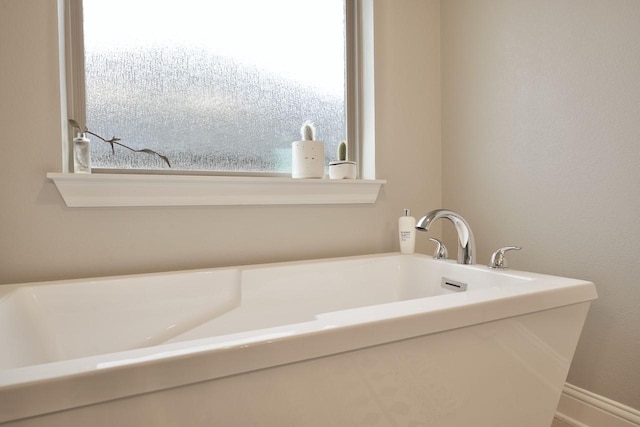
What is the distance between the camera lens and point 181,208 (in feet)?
4.64

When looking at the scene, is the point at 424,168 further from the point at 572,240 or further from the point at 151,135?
the point at 151,135

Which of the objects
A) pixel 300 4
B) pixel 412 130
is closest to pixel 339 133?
pixel 412 130

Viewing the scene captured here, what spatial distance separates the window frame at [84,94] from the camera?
4.46ft

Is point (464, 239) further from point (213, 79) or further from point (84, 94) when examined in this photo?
point (84, 94)

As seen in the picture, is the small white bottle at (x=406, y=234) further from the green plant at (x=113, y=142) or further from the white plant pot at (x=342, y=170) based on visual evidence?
the green plant at (x=113, y=142)

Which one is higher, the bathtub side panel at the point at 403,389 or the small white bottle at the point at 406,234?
the small white bottle at the point at 406,234

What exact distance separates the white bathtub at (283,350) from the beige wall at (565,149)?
367mm

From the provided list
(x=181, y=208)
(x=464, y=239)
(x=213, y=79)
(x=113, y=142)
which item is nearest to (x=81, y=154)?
(x=113, y=142)

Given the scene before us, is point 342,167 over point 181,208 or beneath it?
over

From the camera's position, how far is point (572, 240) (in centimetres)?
139

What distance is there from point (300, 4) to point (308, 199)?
0.92 metres

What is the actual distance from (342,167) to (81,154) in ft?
3.16

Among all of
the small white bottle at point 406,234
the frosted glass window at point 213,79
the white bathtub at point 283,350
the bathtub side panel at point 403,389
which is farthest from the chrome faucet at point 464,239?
the frosted glass window at point 213,79

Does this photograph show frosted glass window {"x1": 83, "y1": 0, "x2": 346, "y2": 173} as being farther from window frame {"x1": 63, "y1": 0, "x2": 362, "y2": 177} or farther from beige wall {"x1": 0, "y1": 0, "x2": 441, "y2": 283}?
beige wall {"x1": 0, "y1": 0, "x2": 441, "y2": 283}
